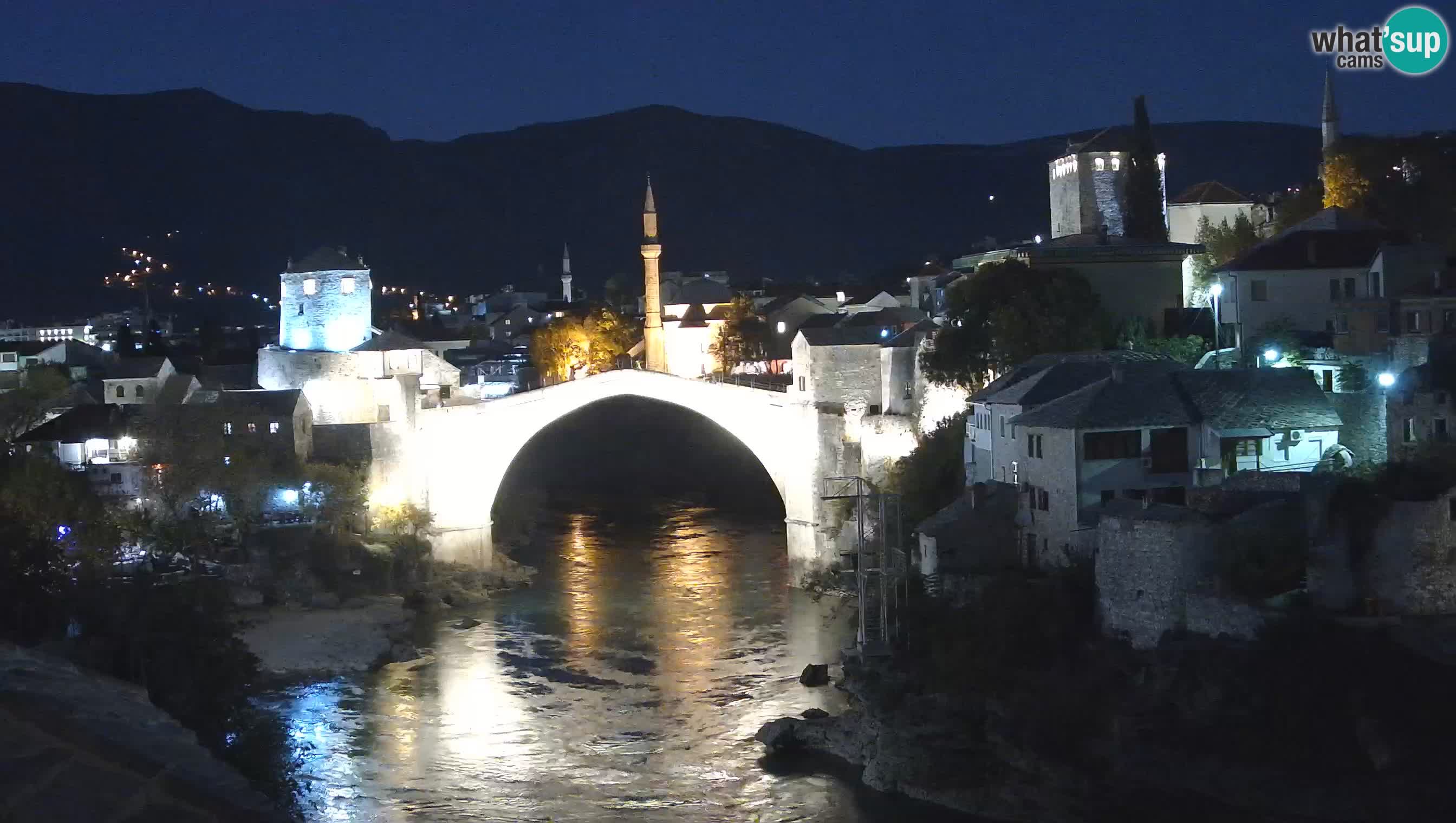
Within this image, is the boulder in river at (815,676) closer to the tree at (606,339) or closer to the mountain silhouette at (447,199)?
the tree at (606,339)

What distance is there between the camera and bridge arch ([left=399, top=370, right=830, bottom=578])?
83.9 feet

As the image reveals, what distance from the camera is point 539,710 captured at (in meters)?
18.5

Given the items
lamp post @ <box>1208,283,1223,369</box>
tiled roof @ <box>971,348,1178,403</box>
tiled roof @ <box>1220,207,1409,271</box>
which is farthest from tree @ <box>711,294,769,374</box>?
tiled roof @ <box>971,348,1178,403</box>

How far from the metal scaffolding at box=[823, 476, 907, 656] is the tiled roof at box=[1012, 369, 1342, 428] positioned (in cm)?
244

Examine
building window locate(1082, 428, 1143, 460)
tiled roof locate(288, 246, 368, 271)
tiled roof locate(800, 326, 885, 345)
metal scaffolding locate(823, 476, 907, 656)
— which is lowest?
metal scaffolding locate(823, 476, 907, 656)

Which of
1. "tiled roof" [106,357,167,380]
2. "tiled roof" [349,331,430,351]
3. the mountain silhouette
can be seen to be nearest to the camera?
"tiled roof" [349,331,430,351]

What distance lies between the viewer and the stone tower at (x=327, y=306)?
95.0 feet

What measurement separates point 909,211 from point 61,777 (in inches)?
3775

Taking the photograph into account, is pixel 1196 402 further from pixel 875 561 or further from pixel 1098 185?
pixel 1098 185

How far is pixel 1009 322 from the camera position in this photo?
22.5m

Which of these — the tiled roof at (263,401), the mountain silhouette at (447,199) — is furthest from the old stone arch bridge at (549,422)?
the mountain silhouette at (447,199)

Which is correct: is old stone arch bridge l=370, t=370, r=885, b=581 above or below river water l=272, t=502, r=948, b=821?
above

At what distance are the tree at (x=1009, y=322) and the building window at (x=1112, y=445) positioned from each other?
5.12 meters

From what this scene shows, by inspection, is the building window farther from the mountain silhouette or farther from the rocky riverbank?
the mountain silhouette
